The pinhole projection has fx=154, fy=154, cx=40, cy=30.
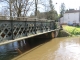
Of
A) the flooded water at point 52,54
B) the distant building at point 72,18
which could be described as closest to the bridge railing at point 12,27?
the flooded water at point 52,54

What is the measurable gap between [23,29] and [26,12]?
17462mm

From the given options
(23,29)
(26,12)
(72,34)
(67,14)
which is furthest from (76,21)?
(23,29)

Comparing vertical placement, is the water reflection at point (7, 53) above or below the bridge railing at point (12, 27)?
below

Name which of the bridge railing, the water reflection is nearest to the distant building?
the water reflection

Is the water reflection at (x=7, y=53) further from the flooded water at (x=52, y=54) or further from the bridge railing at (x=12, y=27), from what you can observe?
the bridge railing at (x=12, y=27)

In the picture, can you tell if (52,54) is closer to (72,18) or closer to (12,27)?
(12,27)

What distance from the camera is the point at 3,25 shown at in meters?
11.2

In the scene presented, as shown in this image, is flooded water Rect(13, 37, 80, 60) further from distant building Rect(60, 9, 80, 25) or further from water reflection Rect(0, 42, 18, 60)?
distant building Rect(60, 9, 80, 25)

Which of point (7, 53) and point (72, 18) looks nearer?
point (7, 53)

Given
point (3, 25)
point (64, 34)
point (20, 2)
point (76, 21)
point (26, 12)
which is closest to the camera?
point (3, 25)

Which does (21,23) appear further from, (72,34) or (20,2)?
(72,34)

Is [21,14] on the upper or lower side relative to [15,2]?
lower

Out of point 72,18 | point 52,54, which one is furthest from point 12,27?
point 72,18

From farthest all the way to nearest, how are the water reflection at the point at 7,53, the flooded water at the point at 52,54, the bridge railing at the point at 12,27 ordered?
the water reflection at the point at 7,53 < the flooded water at the point at 52,54 < the bridge railing at the point at 12,27
